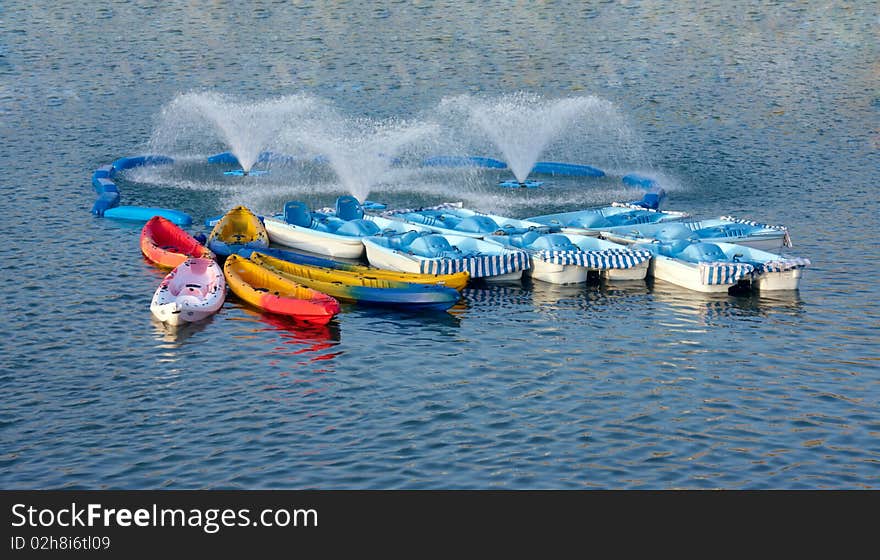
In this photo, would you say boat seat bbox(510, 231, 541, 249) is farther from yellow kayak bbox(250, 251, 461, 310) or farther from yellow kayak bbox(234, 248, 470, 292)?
yellow kayak bbox(250, 251, 461, 310)

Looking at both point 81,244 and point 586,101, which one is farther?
point 586,101

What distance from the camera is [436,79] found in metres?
140

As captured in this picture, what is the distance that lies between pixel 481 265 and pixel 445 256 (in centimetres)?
220

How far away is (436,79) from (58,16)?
193 ft

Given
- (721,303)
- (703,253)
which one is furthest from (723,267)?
(703,253)

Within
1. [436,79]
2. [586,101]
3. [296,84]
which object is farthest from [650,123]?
[296,84]

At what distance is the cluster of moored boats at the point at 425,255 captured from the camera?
2514 inches

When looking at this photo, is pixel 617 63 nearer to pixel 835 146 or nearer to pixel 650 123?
pixel 650 123

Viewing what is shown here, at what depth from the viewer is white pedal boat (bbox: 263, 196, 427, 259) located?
74188 millimetres

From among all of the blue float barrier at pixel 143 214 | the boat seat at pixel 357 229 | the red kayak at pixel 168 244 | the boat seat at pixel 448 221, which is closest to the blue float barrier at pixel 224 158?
the blue float barrier at pixel 143 214

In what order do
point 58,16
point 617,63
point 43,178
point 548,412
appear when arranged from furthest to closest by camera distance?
point 58,16
point 617,63
point 43,178
point 548,412

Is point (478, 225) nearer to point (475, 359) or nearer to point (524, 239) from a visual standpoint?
point (524, 239)

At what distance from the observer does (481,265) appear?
2655 inches
